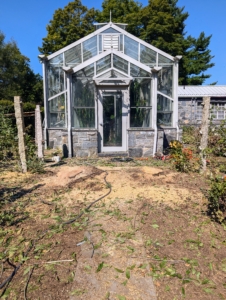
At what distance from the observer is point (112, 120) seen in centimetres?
866

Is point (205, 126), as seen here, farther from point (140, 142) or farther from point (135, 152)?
point (135, 152)

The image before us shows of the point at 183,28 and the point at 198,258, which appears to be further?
the point at 183,28

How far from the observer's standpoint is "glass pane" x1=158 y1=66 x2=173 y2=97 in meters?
9.51

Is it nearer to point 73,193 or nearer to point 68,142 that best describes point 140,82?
point 68,142

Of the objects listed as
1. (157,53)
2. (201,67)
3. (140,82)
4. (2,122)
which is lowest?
(2,122)

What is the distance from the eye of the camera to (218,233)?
9.69 ft

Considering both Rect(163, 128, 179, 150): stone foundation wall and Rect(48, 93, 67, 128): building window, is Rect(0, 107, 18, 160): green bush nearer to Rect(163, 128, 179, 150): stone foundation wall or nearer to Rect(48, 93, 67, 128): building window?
Rect(48, 93, 67, 128): building window

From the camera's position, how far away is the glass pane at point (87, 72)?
27.5ft

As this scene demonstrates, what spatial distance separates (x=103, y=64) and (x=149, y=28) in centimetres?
1529

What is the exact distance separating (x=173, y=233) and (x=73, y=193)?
7.13 feet

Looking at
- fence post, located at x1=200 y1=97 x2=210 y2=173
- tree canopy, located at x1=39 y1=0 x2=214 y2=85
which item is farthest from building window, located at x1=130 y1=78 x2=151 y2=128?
tree canopy, located at x1=39 y1=0 x2=214 y2=85

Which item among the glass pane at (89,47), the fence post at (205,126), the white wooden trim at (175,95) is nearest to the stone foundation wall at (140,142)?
the white wooden trim at (175,95)

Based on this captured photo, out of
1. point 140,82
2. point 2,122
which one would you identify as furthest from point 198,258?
point 140,82

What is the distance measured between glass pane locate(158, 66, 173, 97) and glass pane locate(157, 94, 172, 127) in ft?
1.06
